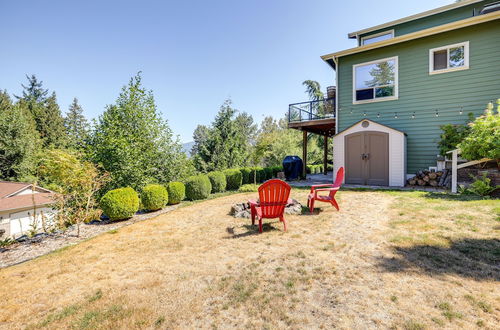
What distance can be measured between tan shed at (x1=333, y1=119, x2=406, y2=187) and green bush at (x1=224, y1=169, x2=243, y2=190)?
4.47 metres

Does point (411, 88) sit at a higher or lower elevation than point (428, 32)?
lower

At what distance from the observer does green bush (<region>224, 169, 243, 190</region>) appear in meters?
10.6

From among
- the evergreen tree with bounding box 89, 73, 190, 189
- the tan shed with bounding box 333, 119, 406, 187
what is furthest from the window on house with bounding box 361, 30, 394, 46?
the evergreen tree with bounding box 89, 73, 190, 189

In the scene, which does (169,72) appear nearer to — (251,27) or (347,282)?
(251,27)

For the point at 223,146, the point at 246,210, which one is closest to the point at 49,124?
the point at 223,146

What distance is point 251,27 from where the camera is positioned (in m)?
13.0

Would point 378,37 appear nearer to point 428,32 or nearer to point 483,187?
point 428,32

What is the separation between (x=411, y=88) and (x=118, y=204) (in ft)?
36.7

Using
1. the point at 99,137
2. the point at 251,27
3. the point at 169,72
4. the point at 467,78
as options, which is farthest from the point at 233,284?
the point at 169,72

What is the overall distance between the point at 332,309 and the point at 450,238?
8.85ft

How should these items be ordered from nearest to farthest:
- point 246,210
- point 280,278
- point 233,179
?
point 280,278
point 246,210
point 233,179

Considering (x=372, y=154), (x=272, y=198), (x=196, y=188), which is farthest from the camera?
(x=372, y=154)

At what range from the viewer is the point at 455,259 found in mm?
2732

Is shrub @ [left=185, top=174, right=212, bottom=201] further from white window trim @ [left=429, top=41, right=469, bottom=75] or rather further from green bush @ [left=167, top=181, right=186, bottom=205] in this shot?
white window trim @ [left=429, top=41, right=469, bottom=75]
